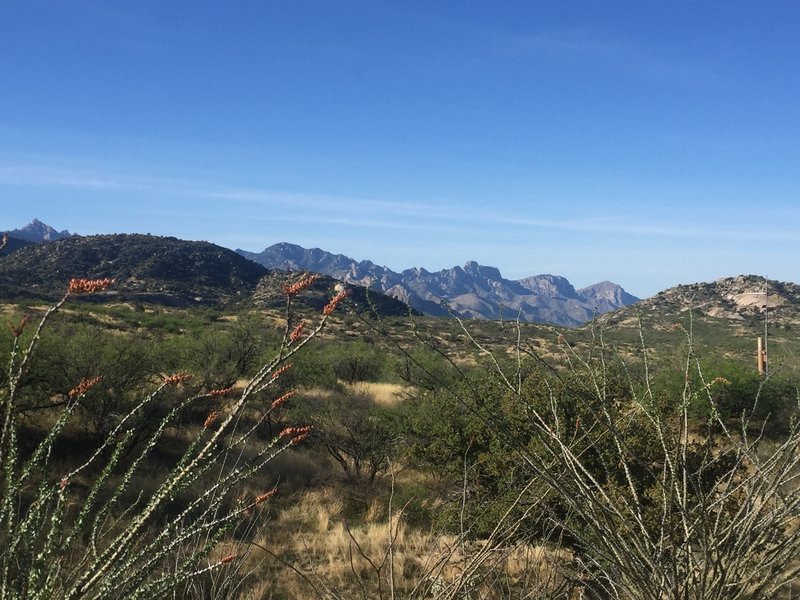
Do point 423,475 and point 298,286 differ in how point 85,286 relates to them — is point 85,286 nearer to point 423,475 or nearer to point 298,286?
point 298,286

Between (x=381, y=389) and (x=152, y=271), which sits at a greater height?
(x=152, y=271)

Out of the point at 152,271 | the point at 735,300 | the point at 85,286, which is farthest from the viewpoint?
the point at 152,271

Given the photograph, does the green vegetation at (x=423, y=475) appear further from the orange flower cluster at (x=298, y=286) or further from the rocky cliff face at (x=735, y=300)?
the rocky cliff face at (x=735, y=300)

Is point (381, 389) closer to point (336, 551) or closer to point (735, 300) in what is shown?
point (336, 551)

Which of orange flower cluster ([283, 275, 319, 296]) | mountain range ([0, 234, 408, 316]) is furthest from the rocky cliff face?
orange flower cluster ([283, 275, 319, 296])

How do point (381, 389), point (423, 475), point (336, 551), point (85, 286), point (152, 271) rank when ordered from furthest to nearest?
point (152, 271) → point (381, 389) → point (423, 475) → point (336, 551) → point (85, 286)

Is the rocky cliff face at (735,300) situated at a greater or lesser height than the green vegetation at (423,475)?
greater

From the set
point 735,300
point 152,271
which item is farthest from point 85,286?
point 152,271

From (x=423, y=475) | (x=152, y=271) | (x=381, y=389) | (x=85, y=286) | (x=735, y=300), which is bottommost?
(x=423, y=475)

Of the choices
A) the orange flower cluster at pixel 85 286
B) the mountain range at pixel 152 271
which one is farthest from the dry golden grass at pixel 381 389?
the mountain range at pixel 152 271

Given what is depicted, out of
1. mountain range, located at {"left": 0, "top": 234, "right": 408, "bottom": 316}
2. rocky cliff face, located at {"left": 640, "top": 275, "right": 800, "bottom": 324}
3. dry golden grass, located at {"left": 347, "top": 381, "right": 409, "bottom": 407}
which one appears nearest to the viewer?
dry golden grass, located at {"left": 347, "top": 381, "right": 409, "bottom": 407}

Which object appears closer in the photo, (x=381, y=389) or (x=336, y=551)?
(x=336, y=551)

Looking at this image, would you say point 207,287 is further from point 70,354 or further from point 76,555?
point 76,555

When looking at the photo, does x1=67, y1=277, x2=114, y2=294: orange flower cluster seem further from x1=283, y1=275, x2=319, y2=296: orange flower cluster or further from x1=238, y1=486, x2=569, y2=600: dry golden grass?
x1=238, y1=486, x2=569, y2=600: dry golden grass
